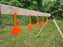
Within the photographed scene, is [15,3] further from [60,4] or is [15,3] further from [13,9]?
[60,4]

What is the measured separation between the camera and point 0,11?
0.61m

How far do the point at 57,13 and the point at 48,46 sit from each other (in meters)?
8.67

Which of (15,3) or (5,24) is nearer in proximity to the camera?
(5,24)

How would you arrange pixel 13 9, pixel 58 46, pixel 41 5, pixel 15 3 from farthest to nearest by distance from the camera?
pixel 41 5 < pixel 15 3 < pixel 58 46 < pixel 13 9

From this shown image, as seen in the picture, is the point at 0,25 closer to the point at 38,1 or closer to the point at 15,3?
the point at 15,3

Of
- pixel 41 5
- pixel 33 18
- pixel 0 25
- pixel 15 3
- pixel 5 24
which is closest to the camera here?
pixel 0 25

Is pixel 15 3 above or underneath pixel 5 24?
above

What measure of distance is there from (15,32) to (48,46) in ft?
6.21

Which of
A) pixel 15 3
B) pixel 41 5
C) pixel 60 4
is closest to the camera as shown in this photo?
pixel 15 3

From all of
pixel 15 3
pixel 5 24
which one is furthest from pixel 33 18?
pixel 5 24

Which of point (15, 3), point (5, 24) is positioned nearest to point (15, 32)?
point (5, 24)

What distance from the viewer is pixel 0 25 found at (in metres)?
4.38

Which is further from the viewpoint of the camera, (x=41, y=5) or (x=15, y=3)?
(x=41, y=5)

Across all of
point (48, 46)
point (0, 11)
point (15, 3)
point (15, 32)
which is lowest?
point (48, 46)
